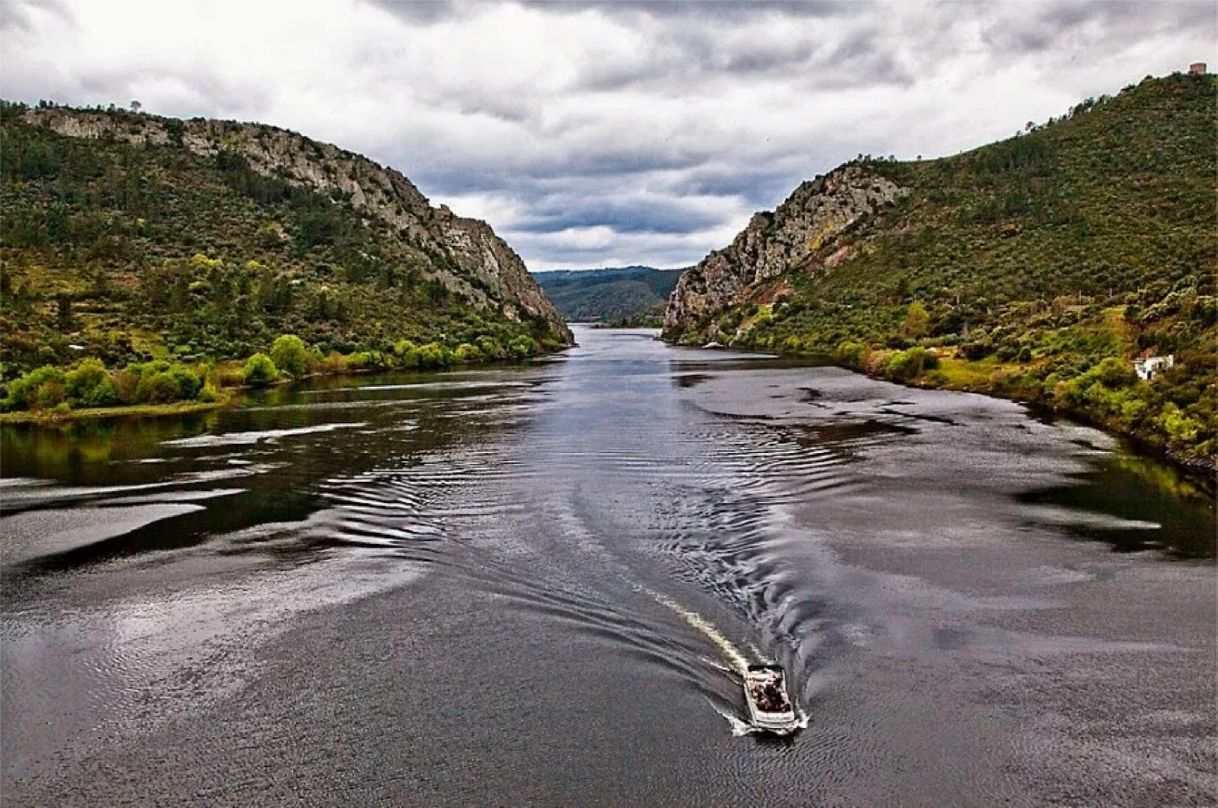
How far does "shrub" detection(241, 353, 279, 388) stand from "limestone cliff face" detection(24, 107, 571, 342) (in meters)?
67.1

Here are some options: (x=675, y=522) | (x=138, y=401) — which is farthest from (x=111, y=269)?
(x=675, y=522)

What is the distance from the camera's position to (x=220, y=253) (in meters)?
116

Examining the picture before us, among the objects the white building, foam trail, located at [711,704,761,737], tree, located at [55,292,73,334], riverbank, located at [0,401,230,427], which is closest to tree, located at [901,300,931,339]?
the white building

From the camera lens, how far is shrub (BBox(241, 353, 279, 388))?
7344cm

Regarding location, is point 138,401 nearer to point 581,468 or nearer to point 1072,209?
point 581,468

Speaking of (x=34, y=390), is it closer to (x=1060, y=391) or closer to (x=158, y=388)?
(x=158, y=388)

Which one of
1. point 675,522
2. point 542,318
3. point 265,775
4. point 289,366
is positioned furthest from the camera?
point 542,318

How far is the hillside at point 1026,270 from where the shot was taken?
4744 cm

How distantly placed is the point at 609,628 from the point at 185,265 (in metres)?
104

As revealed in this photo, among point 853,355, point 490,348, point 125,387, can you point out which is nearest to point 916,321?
point 853,355

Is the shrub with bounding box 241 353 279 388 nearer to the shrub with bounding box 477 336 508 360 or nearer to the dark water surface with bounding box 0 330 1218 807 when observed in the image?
the dark water surface with bounding box 0 330 1218 807

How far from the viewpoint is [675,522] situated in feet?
87.4

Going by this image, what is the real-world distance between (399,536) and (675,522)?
8.44 metres

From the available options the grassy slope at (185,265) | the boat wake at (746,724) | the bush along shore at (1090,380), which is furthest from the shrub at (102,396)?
the bush along shore at (1090,380)
